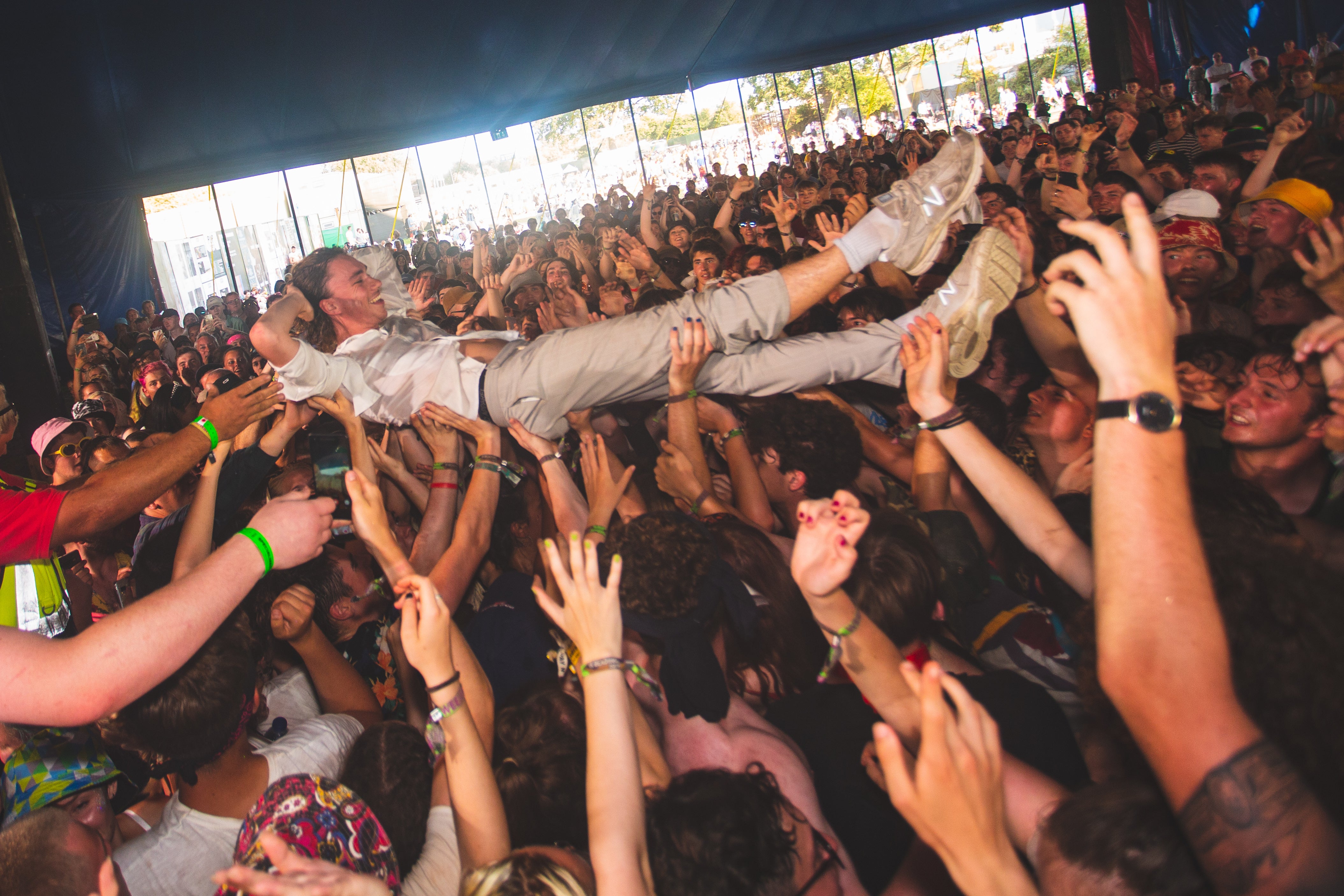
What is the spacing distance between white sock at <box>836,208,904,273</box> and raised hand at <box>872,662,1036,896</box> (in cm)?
188

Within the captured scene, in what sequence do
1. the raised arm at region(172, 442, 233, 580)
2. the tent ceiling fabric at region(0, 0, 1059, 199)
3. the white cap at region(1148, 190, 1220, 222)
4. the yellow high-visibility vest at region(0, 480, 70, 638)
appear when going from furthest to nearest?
the tent ceiling fabric at region(0, 0, 1059, 199), the white cap at region(1148, 190, 1220, 222), the yellow high-visibility vest at region(0, 480, 70, 638), the raised arm at region(172, 442, 233, 580)

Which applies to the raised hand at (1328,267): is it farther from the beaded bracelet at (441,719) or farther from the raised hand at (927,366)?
the beaded bracelet at (441,719)

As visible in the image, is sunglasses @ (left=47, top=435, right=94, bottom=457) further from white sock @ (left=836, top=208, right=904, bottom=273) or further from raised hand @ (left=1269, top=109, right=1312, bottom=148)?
raised hand @ (left=1269, top=109, right=1312, bottom=148)

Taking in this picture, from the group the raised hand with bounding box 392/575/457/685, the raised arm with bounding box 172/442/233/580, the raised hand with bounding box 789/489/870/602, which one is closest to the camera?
the raised hand with bounding box 789/489/870/602

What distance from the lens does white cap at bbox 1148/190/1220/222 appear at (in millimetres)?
3781

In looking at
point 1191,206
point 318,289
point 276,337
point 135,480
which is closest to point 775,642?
point 135,480

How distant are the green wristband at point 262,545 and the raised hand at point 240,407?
794 millimetres

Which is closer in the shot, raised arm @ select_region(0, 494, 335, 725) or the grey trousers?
raised arm @ select_region(0, 494, 335, 725)

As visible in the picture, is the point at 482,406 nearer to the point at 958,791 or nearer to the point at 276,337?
the point at 276,337

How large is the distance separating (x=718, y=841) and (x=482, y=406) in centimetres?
195

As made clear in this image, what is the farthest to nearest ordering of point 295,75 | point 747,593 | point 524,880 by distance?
point 295,75
point 747,593
point 524,880

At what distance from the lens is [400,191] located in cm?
1775

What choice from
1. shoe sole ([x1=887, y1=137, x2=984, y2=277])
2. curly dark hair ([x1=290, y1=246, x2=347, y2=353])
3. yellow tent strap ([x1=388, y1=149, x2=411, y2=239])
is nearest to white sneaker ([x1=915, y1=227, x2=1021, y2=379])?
shoe sole ([x1=887, y1=137, x2=984, y2=277])

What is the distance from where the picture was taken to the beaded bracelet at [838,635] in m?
1.33
